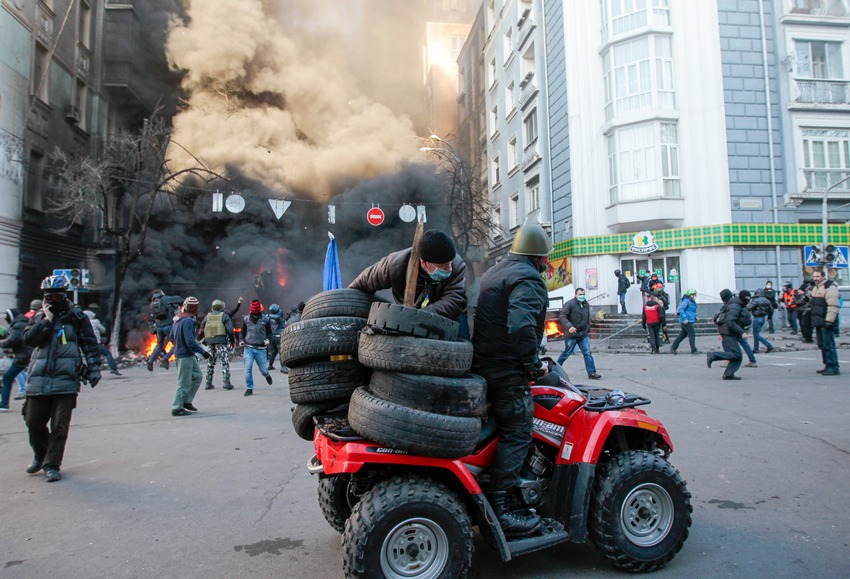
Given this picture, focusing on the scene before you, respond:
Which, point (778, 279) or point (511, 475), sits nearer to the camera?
point (511, 475)

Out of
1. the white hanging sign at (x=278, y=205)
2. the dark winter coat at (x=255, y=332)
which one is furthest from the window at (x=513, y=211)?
the dark winter coat at (x=255, y=332)

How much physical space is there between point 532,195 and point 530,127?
3.04 metres

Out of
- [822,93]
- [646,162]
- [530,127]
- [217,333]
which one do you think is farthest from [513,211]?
[217,333]

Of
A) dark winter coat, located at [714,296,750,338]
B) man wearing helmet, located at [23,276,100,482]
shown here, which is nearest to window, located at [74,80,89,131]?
man wearing helmet, located at [23,276,100,482]

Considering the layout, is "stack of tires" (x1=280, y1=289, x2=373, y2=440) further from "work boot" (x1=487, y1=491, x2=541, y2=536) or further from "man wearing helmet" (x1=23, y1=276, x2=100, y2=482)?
"man wearing helmet" (x1=23, y1=276, x2=100, y2=482)

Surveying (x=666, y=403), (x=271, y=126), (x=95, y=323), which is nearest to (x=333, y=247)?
(x=666, y=403)

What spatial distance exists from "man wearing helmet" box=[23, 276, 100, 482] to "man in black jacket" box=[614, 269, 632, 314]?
660 inches

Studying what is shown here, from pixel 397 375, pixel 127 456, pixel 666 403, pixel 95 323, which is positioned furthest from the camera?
pixel 95 323

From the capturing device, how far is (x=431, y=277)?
2660 millimetres

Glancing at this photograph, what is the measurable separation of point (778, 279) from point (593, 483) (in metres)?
Answer: 19.5

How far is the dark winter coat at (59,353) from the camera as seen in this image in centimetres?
450

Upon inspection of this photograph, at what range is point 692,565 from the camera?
2.76 meters

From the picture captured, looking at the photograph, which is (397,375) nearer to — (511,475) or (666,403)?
(511,475)

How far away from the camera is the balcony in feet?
63.3
